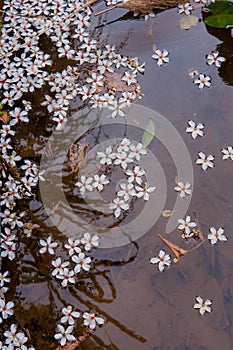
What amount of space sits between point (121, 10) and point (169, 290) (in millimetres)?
2591

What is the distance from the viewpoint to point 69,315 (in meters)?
3.15

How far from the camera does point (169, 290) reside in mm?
3199

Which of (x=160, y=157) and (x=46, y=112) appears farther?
(x=46, y=112)

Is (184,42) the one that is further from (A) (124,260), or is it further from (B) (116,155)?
(A) (124,260)

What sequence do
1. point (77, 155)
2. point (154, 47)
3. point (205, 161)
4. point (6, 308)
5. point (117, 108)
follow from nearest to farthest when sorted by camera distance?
point (6, 308) < point (205, 161) < point (77, 155) < point (117, 108) < point (154, 47)

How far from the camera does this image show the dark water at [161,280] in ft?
10.1

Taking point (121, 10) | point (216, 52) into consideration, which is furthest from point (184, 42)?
point (121, 10)

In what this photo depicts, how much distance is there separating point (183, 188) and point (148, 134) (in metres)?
0.53

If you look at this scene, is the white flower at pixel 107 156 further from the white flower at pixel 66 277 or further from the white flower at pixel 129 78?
the white flower at pixel 66 277

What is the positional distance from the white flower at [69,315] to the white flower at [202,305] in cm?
78

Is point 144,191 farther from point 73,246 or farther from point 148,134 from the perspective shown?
point 73,246

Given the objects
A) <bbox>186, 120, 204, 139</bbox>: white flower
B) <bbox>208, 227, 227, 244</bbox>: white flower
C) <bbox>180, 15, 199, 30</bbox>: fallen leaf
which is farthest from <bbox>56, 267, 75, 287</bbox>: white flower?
<bbox>180, 15, 199, 30</bbox>: fallen leaf

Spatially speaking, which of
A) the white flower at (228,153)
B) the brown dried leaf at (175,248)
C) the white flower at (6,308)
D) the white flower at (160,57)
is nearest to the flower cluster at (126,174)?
the brown dried leaf at (175,248)

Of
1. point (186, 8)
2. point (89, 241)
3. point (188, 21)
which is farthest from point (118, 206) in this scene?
point (186, 8)
